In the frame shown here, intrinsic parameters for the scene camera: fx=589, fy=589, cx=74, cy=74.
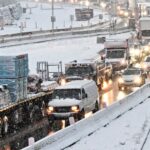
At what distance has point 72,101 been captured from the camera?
91.9 feet

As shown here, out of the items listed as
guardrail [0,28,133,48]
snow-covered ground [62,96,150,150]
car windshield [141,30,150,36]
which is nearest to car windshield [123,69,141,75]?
snow-covered ground [62,96,150,150]

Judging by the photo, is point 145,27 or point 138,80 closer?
point 138,80

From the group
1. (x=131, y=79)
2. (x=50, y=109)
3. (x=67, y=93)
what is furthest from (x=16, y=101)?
(x=131, y=79)

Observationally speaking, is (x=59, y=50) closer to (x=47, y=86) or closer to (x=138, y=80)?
(x=138, y=80)

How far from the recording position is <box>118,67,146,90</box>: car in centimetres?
4216

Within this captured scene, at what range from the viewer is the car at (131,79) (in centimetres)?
4216

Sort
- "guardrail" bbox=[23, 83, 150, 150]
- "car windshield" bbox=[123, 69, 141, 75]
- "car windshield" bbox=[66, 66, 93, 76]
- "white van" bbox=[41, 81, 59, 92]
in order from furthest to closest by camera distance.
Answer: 1. "car windshield" bbox=[123, 69, 141, 75]
2. "car windshield" bbox=[66, 66, 93, 76]
3. "white van" bbox=[41, 81, 59, 92]
4. "guardrail" bbox=[23, 83, 150, 150]

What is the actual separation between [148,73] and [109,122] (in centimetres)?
Answer: 2325

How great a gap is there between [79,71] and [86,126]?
1405cm

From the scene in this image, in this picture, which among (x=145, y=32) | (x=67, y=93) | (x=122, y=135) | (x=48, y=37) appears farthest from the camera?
(x=48, y=37)

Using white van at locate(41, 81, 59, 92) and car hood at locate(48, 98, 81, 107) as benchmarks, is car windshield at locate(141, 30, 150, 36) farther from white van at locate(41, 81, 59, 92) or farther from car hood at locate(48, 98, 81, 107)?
car hood at locate(48, 98, 81, 107)

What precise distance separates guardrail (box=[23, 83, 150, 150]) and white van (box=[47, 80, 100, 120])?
1.11m

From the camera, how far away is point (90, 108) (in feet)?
98.7

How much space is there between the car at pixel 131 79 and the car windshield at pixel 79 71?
3.27 meters
